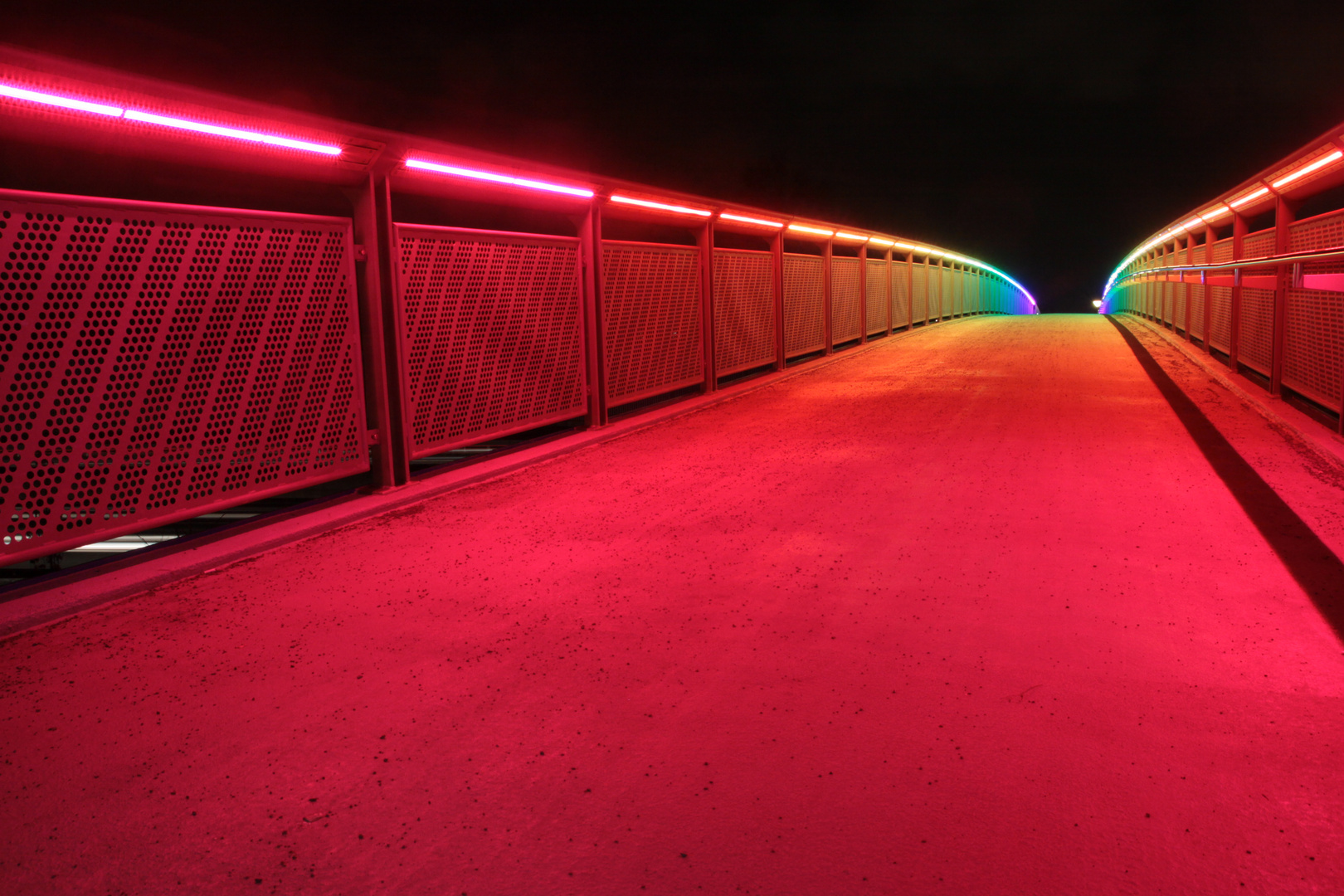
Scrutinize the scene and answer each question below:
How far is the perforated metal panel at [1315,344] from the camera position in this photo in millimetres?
7945

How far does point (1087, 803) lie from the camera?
2.46 meters

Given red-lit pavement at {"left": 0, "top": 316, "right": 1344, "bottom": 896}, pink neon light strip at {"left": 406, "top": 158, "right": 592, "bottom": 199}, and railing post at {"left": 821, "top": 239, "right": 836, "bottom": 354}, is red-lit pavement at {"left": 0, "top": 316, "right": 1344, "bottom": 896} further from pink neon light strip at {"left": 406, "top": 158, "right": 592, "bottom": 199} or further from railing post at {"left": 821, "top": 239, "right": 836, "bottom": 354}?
railing post at {"left": 821, "top": 239, "right": 836, "bottom": 354}

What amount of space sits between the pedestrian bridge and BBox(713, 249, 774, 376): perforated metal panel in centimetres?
294

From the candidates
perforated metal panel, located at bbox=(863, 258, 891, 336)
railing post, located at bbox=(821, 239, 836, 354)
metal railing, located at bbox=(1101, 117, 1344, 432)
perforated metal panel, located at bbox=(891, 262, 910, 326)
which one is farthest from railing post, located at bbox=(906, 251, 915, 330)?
metal railing, located at bbox=(1101, 117, 1344, 432)

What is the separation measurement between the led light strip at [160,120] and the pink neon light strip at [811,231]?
9.26 meters

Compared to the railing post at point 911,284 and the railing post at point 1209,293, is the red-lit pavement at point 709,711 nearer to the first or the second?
the railing post at point 1209,293

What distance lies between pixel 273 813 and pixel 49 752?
0.92 meters

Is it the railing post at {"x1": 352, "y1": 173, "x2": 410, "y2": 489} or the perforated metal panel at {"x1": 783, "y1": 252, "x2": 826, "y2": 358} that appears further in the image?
the perforated metal panel at {"x1": 783, "y1": 252, "x2": 826, "y2": 358}

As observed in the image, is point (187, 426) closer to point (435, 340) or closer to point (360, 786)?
point (435, 340)

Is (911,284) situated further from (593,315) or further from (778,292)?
(593,315)

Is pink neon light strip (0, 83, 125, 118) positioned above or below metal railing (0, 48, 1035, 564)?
above

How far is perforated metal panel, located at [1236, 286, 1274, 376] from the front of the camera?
34.1ft

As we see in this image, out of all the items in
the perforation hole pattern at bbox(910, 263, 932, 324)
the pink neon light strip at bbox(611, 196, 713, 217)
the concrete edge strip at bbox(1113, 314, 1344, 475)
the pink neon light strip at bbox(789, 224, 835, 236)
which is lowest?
the concrete edge strip at bbox(1113, 314, 1344, 475)

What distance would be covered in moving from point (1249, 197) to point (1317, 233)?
6.58 ft
